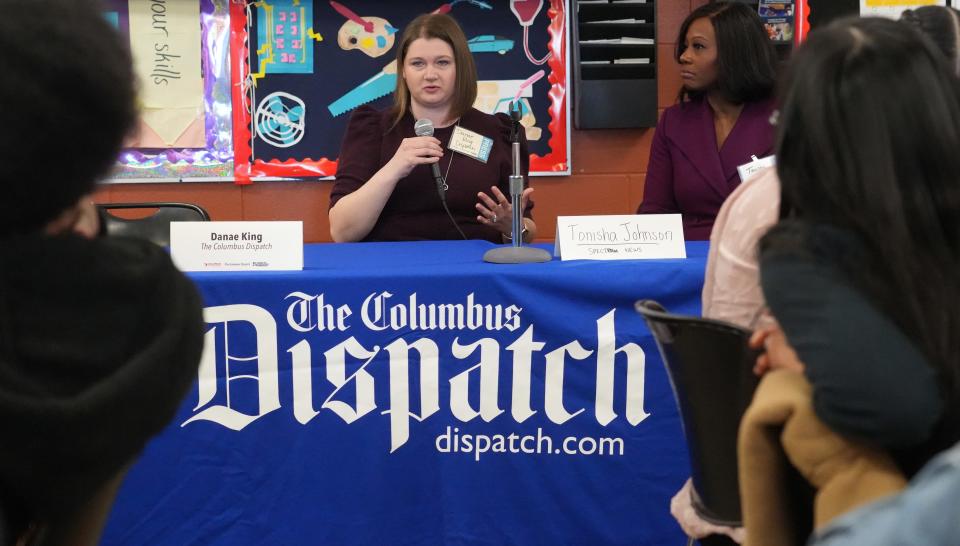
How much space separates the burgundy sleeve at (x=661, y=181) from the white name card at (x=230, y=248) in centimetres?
121

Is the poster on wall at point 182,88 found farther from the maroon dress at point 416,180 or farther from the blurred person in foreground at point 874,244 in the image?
the blurred person in foreground at point 874,244

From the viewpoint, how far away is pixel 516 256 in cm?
180

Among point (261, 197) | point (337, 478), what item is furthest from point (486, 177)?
point (261, 197)

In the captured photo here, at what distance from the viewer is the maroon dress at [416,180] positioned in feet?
7.53

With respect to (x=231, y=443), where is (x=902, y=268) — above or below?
above

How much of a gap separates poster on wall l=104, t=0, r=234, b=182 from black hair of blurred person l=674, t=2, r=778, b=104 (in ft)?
5.92

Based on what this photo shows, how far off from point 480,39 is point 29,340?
8.95 feet

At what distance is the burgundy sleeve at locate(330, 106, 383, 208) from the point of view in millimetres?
2314

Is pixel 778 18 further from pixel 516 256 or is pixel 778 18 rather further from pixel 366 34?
pixel 516 256

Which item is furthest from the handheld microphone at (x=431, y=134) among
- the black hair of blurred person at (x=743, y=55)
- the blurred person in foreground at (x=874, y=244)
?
the blurred person in foreground at (x=874, y=244)

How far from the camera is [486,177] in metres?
2.35

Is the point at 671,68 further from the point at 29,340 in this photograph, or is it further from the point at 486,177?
the point at 29,340

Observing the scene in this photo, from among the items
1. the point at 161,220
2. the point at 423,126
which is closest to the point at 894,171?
the point at 423,126

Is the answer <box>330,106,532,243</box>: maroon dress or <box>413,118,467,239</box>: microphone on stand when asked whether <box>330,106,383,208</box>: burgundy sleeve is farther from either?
<box>413,118,467,239</box>: microphone on stand
